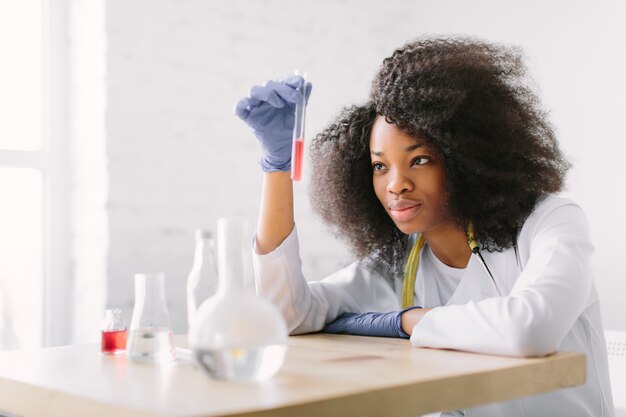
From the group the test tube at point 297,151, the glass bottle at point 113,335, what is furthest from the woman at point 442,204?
the glass bottle at point 113,335

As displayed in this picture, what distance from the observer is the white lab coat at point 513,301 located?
1.34 m

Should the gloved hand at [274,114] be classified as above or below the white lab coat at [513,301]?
above

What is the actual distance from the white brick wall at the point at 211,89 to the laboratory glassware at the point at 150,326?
1887mm

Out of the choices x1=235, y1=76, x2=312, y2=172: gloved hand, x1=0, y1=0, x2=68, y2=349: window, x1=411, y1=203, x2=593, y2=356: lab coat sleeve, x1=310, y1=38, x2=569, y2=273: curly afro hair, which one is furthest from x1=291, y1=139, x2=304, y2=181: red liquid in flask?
x1=0, y1=0, x2=68, y2=349: window

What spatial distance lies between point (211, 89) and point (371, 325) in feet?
7.01

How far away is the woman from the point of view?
5.41 feet

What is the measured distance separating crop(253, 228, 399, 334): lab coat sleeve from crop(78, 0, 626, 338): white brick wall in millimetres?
1479

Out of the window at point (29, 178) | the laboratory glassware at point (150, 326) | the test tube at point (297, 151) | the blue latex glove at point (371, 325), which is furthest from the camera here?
the window at point (29, 178)

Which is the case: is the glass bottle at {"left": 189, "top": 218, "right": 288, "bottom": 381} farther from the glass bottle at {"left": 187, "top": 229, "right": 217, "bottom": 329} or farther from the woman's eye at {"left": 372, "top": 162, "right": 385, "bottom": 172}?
the woman's eye at {"left": 372, "top": 162, "right": 385, "bottom": 172}

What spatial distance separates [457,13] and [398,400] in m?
3.31

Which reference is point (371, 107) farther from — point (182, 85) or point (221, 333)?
point (182, 85)

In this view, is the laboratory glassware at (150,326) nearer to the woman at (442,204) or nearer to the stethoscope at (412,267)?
the woman at (442,204)

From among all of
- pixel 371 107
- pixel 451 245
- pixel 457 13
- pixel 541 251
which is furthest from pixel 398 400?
pixel 457 13

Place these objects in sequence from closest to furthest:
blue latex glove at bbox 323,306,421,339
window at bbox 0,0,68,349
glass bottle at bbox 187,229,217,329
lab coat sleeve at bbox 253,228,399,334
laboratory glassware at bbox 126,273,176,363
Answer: glass bottle at bbox 187,229,217,329 → laboratory glassware at bbox 126,273,176,363 → blue latex glove at bbox 323,306,421,339 → lab coat sleeve at bbox 253,228,399,334 → window at bbox 0,0,68,349
